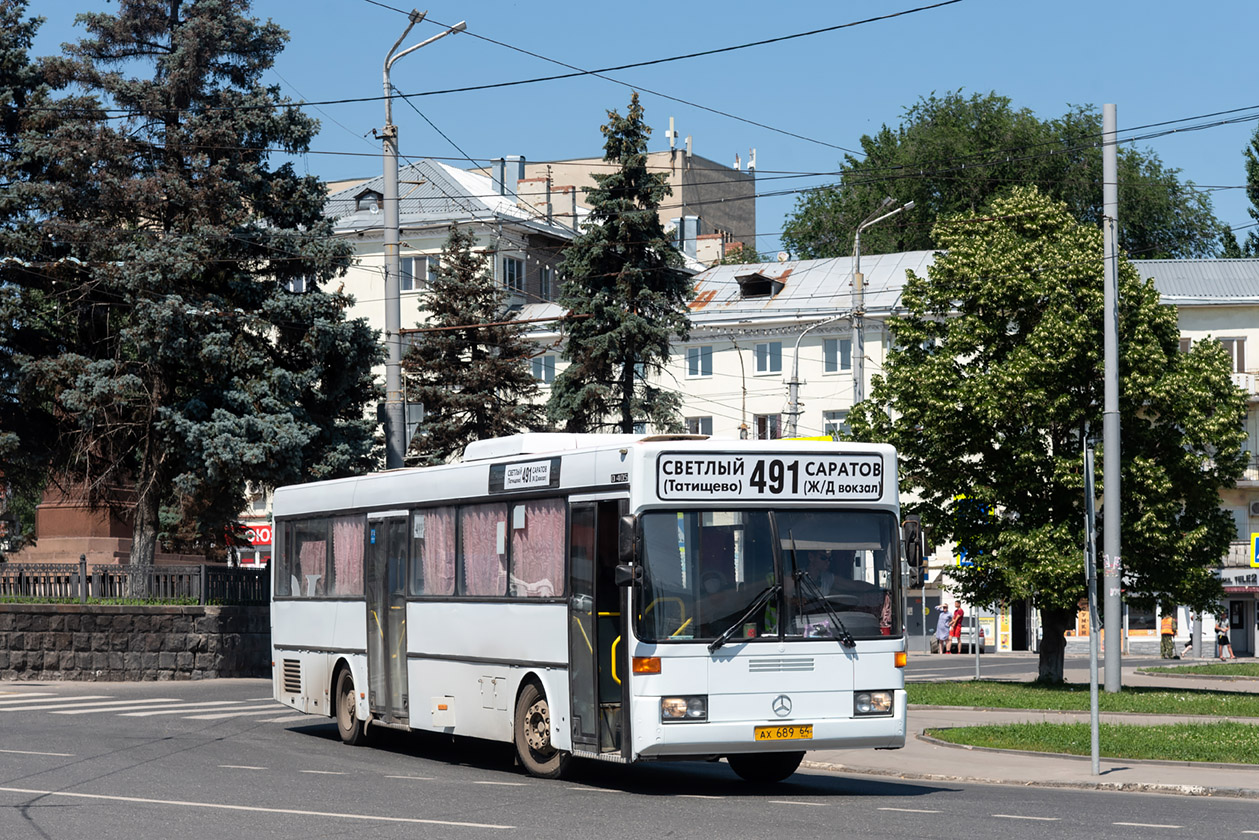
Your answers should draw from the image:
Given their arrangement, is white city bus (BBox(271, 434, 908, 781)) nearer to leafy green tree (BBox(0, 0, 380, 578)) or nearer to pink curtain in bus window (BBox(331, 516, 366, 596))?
pink curtain in bus window (BBox(331, 516, 366, 596))

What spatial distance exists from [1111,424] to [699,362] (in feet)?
141

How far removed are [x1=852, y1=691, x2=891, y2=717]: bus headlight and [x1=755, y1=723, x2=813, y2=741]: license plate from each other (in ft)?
1.49

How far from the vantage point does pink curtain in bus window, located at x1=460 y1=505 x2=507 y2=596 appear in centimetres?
1582

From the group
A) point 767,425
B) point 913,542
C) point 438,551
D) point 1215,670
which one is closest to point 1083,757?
point 913,542

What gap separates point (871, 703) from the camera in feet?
45.7

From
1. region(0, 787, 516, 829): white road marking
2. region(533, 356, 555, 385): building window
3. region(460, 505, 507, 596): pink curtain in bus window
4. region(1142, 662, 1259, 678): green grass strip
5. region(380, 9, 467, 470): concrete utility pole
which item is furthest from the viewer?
region(533, 356, 555, 385): building window

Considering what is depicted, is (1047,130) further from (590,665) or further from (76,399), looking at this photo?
(590,665)

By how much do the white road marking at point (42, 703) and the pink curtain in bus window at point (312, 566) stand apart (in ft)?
20.1

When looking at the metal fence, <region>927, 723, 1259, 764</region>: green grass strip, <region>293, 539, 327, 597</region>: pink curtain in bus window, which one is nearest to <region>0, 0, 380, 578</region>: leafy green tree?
the metal fence

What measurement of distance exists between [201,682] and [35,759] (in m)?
14.6

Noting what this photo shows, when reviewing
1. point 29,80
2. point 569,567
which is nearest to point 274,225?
point 29,80

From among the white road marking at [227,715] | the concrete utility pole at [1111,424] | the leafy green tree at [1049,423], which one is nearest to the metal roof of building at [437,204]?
the leafy green tree at [1049,423]

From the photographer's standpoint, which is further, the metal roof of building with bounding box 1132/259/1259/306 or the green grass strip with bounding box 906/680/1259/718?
the metal roof of building with bounding box 1132/259/1259/306

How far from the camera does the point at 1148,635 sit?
2579 inches
